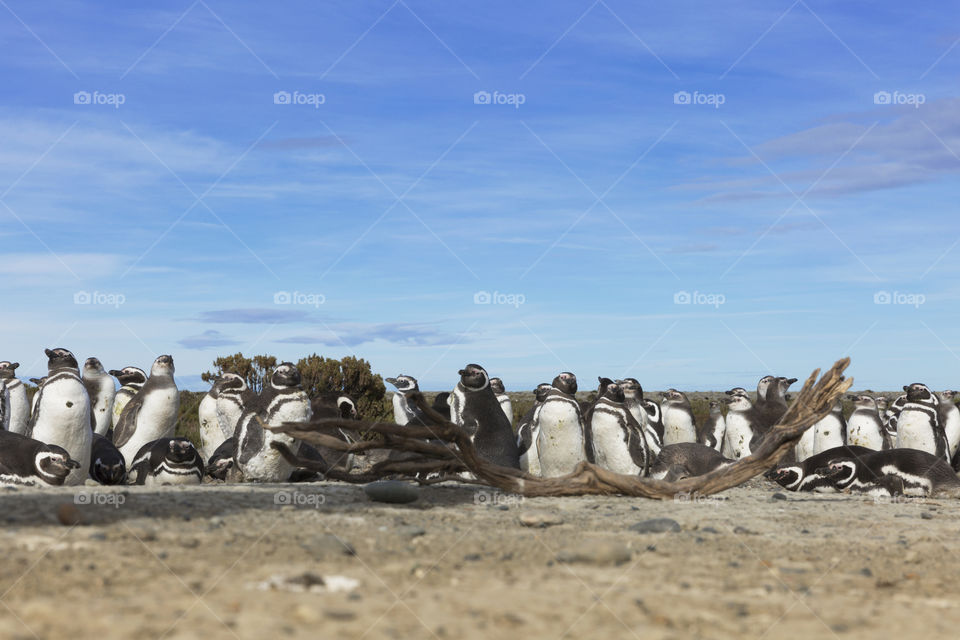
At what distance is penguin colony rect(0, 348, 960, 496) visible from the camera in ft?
32.9

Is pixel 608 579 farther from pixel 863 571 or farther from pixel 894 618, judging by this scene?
pixel 863 571

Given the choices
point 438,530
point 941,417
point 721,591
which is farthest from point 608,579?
point 941,417

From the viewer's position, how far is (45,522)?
5879 mm

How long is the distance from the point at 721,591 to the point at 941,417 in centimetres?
1184

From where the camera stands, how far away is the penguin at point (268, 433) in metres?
10.5

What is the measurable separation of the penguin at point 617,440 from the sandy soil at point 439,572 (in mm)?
3782

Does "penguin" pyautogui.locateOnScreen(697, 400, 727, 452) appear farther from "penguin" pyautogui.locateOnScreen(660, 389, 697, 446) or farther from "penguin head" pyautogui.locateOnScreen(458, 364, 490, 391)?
"penguin head" pyautogui.locateOnScreen(458, 364, 490, 391)

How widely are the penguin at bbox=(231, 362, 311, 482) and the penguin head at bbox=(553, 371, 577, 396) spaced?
10.4ft

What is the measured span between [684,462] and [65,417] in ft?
22.3

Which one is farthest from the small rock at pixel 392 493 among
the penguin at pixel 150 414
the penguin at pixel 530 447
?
the penguin at pixel 150 414
